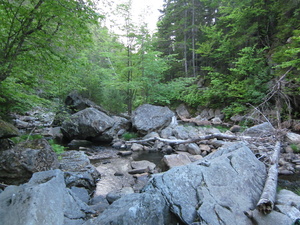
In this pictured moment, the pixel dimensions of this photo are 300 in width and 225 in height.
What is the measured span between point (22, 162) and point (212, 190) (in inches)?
151

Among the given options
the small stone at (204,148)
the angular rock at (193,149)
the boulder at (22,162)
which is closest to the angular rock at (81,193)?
the boulder at (22,162)

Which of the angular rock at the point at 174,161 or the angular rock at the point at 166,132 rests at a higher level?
the angular rock at the point at 166,132

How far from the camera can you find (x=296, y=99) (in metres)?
9.12

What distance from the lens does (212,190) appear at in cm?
270

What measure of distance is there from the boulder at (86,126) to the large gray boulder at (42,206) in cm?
612

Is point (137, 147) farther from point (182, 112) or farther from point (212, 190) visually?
point (182, 112)

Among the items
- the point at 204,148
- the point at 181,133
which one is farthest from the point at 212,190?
the point at 181,133

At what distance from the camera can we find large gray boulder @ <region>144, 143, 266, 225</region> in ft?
7.58

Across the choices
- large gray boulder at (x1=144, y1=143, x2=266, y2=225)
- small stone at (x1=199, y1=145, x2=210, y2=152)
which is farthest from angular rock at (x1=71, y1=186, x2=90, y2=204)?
small stone at (x1=199, y1=145, x2=210, y2=152)

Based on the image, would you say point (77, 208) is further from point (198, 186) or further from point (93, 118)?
point (93, 118)

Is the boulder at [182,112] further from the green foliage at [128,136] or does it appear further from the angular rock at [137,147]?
the angular rock at [137,147]

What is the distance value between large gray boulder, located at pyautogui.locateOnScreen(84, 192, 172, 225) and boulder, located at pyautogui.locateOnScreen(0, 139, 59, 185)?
231cm

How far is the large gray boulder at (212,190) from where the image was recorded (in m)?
2.31

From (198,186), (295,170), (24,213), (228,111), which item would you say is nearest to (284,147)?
(295,170)
